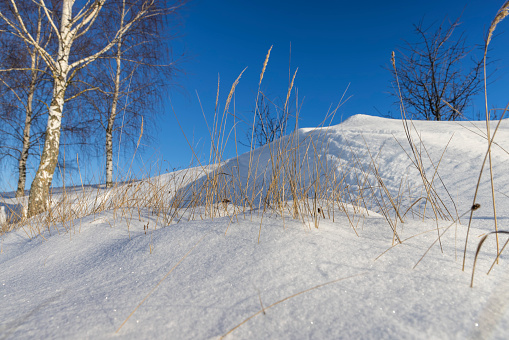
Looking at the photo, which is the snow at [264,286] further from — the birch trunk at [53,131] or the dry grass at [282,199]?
the birch trunk at [53,131]

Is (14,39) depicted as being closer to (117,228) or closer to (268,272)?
(117,228)

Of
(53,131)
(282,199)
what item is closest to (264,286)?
(282,199)

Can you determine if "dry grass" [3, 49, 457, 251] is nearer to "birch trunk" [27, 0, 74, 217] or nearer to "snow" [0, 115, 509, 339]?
"snow" [0, 115, 509, 339]

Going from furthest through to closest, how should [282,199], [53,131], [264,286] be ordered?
[53,131] < [282,199] < [264,286]

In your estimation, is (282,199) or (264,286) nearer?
(264,286)

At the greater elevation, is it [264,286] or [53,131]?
[53,131]

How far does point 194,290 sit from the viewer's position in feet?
2.76

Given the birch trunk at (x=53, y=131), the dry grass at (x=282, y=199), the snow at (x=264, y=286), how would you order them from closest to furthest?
the snow at (x=264, y=286) → the dry grass at (x=282, y=199) → the birch trunk at (x=53, y=131)

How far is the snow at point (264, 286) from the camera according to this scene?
66cm

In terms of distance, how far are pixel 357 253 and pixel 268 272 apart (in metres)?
0.31

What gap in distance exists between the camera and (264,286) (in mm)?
811

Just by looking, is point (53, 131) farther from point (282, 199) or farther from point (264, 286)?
point (264, 286)

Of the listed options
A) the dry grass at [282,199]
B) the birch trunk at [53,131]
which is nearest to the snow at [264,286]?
the dry grass at [282,199]

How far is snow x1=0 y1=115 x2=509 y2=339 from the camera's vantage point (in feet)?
2.17
